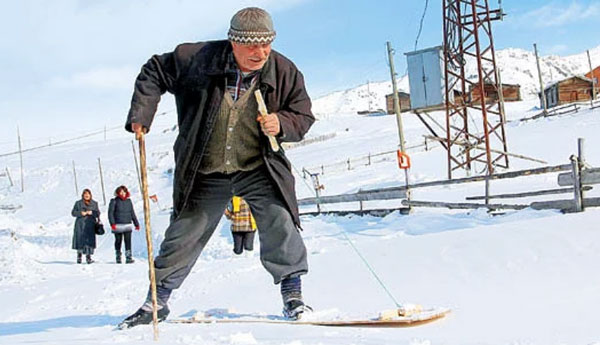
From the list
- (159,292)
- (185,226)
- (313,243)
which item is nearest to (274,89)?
(185,226)

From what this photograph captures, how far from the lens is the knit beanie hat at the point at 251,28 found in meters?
3.20

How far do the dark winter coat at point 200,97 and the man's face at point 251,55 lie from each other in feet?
0.28

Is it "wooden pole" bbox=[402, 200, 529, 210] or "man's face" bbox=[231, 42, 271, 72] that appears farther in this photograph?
"wooden pole" bbox=[402, 200, 529, 210]

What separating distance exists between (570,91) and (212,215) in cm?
5734

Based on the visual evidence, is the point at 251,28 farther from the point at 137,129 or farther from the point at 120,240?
the point at 120,240

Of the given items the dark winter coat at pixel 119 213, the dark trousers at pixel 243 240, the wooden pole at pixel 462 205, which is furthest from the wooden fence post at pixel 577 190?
the dark winter coat at pixel 119 213

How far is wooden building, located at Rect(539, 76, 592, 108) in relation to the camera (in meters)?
54.1

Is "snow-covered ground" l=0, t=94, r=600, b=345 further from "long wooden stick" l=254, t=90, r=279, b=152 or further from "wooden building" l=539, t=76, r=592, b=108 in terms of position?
"wooden building" l=539, t=76, r=592, b=108

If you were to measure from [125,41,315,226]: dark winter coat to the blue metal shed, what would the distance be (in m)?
18.7

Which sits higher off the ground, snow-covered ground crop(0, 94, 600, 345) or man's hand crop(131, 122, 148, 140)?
man's hand crop(131, 122, 148, 140)

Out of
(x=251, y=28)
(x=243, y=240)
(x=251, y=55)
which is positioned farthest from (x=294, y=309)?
(x=243, y=240)

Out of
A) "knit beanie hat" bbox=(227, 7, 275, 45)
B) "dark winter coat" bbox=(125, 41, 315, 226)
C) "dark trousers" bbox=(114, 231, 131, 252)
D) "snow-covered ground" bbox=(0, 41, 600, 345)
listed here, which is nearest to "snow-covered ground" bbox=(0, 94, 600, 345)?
"snow-covered ground" bbox=(0, 41, 600, 345)

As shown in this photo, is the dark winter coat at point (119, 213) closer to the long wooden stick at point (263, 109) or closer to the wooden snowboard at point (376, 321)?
the wooden snowboard at point (376, 321)

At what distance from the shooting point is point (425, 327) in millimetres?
2932
